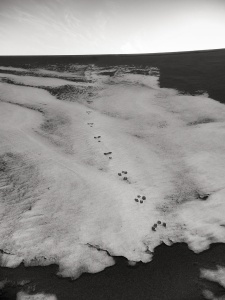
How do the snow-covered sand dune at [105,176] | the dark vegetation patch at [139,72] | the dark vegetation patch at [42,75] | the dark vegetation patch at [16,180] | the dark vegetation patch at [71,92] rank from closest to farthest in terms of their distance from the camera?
1. the snow-covered sand dune at [105,176]
2. the dark vegetation patch at [16,180]
3. the dark vegetation patch at [71,92]
4. the dark vegetation patch at [42,75]
5. the dark vegetation patch at [139,72]

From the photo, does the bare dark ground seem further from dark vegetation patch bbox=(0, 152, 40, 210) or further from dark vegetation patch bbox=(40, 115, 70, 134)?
dark vegetation patch bbox=(40, 115, 70, 134)

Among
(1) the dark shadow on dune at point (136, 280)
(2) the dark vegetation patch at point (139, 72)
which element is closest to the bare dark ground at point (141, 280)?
(1) the dark shadow on dune at point (136, 280)

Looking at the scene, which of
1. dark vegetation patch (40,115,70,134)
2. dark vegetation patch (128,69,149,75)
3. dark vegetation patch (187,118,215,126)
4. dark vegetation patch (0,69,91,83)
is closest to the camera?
dark vegetation patch (40,115,70,134)

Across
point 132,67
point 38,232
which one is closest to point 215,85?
point 132,67

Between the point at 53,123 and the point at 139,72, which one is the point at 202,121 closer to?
the point at 53,123

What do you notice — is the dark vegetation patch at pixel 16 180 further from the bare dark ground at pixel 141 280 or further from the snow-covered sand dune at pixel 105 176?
the bare dark ground at pixel 141 280

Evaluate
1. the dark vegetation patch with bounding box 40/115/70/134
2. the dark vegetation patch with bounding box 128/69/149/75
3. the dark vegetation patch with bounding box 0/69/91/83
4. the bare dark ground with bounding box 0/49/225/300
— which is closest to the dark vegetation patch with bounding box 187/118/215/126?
the dark vegetation patch with bounding box 40/115/70/134
